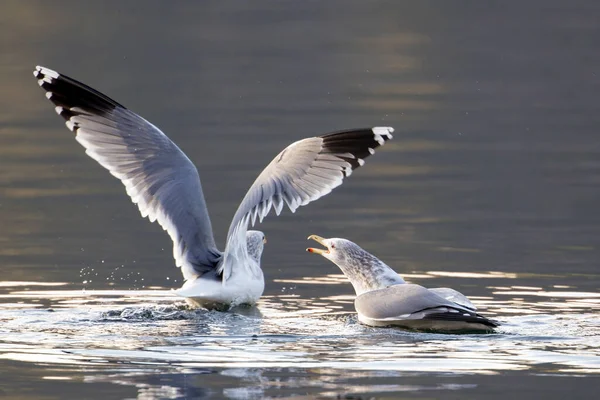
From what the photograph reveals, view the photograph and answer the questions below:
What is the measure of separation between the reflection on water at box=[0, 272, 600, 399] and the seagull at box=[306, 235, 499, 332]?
114 mm

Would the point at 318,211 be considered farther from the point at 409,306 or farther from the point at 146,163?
the point at 409,306

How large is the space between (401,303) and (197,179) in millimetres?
2315

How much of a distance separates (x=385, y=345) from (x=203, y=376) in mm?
1499

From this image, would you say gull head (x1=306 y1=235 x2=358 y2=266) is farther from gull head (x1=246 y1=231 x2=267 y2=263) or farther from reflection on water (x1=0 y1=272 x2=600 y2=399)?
gull head (x1=246 y1=231 x2=267 y2=263)

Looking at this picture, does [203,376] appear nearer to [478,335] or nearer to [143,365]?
[143,365]

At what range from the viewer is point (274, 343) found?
10.1m

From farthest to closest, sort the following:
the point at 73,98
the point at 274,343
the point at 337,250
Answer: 1. the point at 73,98
2. the point at 337,250
3. the point at 274,343

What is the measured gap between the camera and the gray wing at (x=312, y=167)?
11562 mm

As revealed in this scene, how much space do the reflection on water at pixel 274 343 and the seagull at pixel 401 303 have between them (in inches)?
4.5

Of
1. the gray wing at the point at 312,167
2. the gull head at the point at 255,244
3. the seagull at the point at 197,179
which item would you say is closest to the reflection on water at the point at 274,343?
the seagull at the point at 197,179

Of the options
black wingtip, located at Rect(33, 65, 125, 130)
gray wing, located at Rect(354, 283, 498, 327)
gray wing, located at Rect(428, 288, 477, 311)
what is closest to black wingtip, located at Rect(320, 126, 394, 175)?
gray wing, located at Rect(354, 283, 498, 327)

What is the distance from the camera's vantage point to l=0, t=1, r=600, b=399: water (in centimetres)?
941

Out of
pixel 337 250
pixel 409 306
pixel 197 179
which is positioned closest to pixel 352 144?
pixel 337 250

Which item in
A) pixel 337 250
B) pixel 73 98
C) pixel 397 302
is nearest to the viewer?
pixel 397 302
